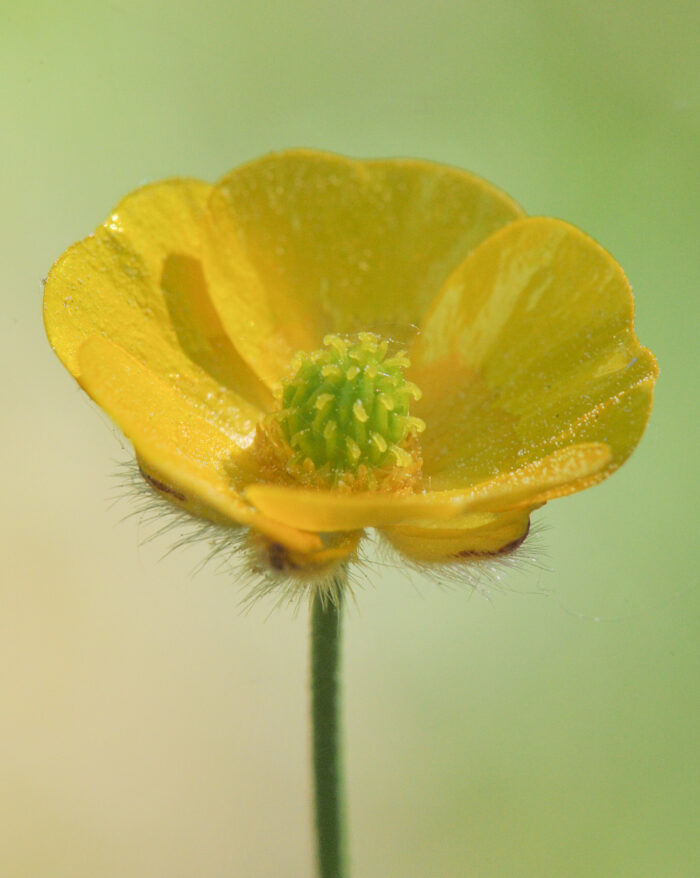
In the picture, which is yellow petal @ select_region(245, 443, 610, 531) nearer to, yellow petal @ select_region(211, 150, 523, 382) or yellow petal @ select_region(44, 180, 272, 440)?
yellow petal @ select_region(44, 180, 272, 440)

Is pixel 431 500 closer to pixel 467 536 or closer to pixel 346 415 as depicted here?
pixel 467 536

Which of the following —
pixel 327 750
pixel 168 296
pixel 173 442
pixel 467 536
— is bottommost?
pixel 327 750

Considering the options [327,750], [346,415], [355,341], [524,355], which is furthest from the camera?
[355,341]

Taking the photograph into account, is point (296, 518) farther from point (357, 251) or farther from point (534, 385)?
point (357, 251)

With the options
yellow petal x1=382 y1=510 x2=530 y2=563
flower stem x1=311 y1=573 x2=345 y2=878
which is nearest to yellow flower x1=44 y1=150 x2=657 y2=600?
yellow petal x1=382 y1=510 x2=530 y2=563

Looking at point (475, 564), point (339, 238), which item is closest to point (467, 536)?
point (475, 564)

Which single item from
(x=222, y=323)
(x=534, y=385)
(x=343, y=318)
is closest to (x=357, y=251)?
(x=343, y=318)
